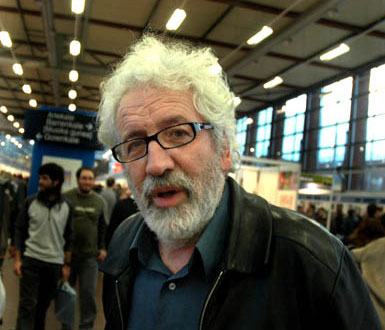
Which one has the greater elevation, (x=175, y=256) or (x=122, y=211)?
(x=175, y=256)

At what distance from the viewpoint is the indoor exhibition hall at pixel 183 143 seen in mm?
1211

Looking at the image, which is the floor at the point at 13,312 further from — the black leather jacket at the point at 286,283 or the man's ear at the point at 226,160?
the black leather jacket at the point at 286,283

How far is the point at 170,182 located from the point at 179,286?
29 cm

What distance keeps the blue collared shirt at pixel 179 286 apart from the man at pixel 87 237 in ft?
10.1

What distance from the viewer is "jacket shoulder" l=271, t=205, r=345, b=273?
3.38 feet

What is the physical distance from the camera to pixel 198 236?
127 cm

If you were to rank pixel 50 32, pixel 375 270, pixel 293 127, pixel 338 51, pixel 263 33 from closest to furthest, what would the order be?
pixel 375 270, pixel 263 33, pixel 338 51, pixel 50 32, pixel 293 127

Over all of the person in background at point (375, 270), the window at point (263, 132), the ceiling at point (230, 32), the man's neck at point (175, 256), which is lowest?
the person in background at point (375, 270)

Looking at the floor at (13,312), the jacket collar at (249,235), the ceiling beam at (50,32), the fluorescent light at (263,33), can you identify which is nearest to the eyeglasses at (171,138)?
the jacket collar at (249,235)

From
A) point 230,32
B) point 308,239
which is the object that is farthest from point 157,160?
point 230,32

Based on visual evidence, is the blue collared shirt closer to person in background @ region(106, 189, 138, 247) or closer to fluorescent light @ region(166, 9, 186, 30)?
person in background @ region(106, 189, 138, 247)

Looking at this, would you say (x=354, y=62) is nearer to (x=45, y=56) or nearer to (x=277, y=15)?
(x=277, y=15)

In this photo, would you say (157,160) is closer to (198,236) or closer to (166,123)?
(166,123)

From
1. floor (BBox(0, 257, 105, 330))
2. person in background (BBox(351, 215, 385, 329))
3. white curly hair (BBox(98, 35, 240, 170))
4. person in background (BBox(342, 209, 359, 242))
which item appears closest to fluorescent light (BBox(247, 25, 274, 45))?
person in background (BBox(342, 209, 359, 242))
